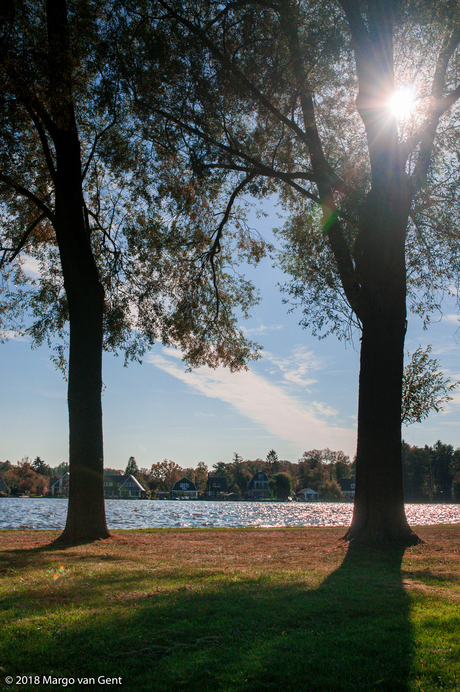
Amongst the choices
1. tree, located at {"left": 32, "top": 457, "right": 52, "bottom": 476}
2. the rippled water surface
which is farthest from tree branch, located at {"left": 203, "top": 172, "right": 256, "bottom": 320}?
tree, located at {"left": 32, "top": 457, "right": 52, "bottom": 476}

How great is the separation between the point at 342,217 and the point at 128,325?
8.76m

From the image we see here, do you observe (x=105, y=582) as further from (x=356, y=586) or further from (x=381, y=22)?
(x=381, y=22)

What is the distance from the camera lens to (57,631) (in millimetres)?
4301

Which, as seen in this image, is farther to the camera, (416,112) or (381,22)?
(416,112)

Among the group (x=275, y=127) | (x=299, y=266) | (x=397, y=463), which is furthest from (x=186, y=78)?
(x=397, y=463)

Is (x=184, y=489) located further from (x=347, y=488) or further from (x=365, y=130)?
(x=365, y=130)

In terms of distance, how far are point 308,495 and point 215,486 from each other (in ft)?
85.4

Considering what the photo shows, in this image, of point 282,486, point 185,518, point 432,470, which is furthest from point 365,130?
point 432,470

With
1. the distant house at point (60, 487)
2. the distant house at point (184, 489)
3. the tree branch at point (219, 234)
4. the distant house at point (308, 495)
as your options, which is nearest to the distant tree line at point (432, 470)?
the distant house at point (308, 495)

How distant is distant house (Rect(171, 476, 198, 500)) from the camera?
436ft

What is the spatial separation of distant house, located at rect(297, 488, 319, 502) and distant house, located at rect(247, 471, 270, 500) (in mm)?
9403

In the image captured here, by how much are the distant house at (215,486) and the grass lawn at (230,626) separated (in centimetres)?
12918

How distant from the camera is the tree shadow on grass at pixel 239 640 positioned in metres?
3.50

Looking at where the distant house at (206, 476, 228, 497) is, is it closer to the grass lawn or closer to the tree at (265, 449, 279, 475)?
the tree at (265, 449, 279, 475)
